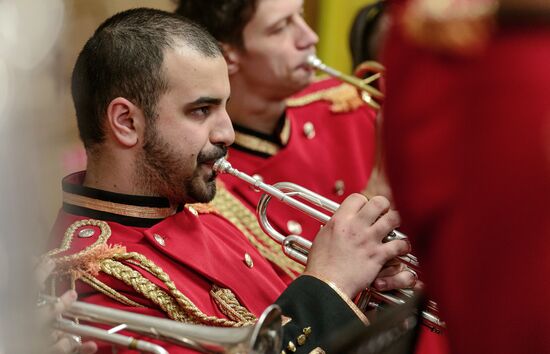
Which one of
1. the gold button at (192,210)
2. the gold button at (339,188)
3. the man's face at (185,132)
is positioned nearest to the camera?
the man's face at (185,132)

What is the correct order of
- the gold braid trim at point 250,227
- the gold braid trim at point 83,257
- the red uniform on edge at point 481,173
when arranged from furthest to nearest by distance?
the gold braid trim at point 250,227 < the gold braid trim at point 83,257 < the red uniform on edge at point 481,173

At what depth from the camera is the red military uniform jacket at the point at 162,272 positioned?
1.23 m

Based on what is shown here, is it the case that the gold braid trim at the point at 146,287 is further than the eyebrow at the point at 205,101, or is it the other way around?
the eyebrow at the point at 205,101

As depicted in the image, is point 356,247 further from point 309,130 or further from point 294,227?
point 309,130

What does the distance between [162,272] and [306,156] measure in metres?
0.82

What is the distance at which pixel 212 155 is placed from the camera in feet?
4.43

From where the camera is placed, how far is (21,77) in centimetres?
78

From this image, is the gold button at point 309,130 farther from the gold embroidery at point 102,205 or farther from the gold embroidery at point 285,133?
the gold embroidery at point 102,205

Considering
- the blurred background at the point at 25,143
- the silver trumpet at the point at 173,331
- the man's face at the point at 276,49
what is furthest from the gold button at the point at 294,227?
the blurred background at the point at 25,143

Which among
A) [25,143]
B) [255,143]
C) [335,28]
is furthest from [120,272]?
[335,28]

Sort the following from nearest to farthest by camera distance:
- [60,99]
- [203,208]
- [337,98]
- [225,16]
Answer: [60,99] → [203,208] → [225,16] → [337,98]

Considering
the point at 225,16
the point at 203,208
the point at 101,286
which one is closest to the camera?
the point at 101,286

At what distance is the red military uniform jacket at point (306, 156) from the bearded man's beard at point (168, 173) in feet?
1.37

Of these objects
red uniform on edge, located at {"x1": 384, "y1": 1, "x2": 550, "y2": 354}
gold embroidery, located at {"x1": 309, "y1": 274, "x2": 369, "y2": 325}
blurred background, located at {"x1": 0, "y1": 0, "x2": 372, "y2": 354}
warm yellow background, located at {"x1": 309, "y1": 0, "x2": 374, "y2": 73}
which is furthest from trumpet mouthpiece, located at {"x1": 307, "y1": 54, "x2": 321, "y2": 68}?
red uniform on edge, located at {"x1": 384, "y1": 1, "x2": 550, "y2": 354}
